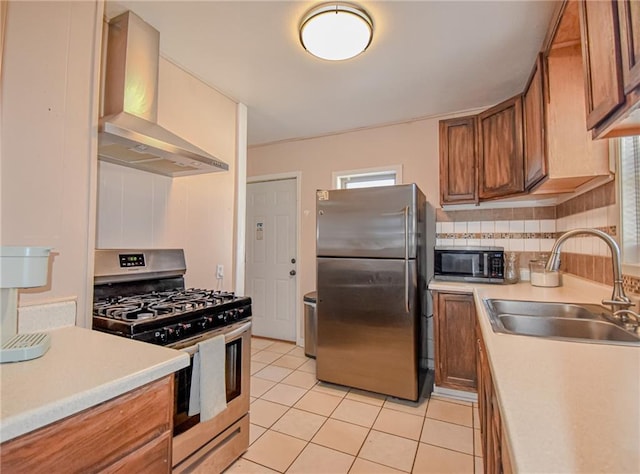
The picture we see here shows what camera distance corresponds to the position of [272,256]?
3912 mm

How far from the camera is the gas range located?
1342 millimetres

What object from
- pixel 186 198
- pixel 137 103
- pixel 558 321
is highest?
pixel 137 103

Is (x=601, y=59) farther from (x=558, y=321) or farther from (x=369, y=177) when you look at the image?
(x=369, y=177)

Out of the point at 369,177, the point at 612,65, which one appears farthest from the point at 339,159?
the point at 612,65

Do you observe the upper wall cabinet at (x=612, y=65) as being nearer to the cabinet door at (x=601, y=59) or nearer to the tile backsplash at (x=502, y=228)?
the cabinet door at (x=601, y=59)

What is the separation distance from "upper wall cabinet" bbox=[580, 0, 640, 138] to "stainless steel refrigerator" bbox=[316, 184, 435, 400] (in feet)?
4.57

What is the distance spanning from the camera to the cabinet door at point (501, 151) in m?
2.26

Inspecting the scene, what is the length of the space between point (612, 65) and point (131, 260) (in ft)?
7.36

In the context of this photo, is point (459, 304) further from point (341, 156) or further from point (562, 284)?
point (341, 156)

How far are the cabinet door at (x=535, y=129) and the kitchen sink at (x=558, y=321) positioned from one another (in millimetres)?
752

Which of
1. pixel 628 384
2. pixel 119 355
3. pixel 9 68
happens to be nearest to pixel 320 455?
pixel 119 355

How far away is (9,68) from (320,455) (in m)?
Result: 2.33

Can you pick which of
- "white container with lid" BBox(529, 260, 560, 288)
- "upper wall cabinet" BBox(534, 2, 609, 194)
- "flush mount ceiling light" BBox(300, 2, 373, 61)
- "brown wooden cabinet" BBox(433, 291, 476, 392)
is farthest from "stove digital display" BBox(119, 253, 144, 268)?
"white container with lid" BBox(529, 260, 560, 288)

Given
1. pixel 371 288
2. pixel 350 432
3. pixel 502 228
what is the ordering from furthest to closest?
1. pixel 502 228
2. pixel 371 288
3. pixel 350 432
